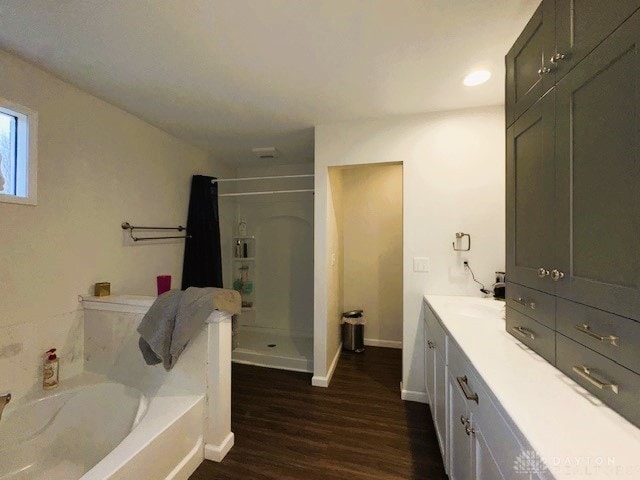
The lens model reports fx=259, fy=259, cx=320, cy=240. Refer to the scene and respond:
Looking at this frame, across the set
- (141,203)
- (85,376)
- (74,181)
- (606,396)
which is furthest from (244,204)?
(606,396)

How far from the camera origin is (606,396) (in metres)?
0.73

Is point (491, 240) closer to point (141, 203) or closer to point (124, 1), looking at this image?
point (124, 1)

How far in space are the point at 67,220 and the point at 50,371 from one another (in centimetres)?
98

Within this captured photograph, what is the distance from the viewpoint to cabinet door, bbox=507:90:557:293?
38.3 inches

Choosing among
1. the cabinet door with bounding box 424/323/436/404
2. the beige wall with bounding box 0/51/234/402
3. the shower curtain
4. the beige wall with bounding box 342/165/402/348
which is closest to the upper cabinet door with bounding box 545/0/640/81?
the cabinet door with bounding box 424/323/436/404

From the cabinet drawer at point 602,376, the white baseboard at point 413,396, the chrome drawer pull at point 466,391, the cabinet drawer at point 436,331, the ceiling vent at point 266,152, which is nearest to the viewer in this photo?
the cabinet drawer at point 602,376

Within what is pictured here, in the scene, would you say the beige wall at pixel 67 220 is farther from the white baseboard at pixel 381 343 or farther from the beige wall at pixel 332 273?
the white baseboard at pixel 381 343

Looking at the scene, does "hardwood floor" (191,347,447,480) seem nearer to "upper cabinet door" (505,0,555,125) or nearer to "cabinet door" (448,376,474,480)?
"cabinet door" (448,376,474,480)

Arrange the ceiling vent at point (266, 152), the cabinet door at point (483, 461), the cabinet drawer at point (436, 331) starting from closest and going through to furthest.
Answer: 1. the cabinet door at point (483, 461)
2. the cabinet drawer at point (436, 331)
3. the ceiling vent at point (266, 152)

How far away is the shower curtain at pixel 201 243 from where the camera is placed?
2.86 metres

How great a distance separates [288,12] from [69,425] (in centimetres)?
261

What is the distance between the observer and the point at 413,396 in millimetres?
2211

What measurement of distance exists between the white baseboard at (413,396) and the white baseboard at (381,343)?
45.7 inches

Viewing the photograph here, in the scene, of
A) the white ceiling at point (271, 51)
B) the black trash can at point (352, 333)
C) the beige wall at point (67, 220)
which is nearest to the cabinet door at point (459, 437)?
the white ceiling at point (271, 51)
